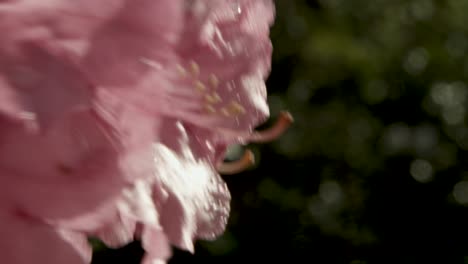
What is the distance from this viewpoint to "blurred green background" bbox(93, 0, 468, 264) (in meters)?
0.96

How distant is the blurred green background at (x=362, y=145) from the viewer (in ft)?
3.14

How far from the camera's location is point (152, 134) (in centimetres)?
29

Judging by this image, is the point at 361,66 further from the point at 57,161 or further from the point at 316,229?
the point at 57,161

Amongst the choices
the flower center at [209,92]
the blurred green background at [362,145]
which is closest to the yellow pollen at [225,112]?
the flower center at [209,92]

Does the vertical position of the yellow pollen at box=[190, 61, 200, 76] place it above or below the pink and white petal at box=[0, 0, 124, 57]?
below

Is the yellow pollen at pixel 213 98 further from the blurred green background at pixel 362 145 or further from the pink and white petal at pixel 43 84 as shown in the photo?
the blurred green background at pixel 362 145

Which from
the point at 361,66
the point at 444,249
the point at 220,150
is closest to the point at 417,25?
the point at 361,66

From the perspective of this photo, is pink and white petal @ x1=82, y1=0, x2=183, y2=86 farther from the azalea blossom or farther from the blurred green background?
the blurred green background

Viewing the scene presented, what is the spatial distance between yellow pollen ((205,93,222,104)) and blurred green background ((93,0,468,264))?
1.95ft

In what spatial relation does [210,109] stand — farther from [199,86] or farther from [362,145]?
[362,145]

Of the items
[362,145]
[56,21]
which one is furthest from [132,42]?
[362,145]

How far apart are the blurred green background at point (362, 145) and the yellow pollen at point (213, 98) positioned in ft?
1.95

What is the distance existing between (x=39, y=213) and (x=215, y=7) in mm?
97

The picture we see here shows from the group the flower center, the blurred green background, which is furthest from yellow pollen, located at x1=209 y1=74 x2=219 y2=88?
the blurred green background
